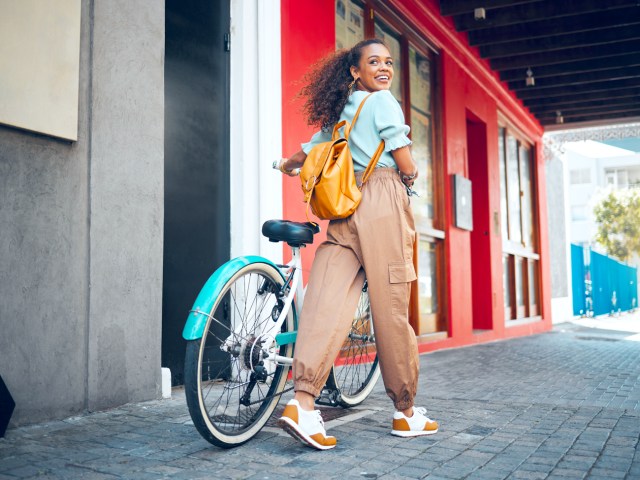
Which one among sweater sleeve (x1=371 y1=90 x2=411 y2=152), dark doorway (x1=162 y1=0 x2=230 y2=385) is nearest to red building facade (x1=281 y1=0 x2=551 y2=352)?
dark doorway (x1=162 y1=0 x2=230 y2=385)

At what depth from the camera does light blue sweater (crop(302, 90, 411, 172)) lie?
2.79 m

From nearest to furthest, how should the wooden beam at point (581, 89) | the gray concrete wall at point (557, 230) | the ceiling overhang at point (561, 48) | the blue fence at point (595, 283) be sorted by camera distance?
the ceiling overhang at point (561, 48)
the wooden beam at point (581, 89)
the gray concrete wall at point (557, 230)
the blue fence at point (595, 283)

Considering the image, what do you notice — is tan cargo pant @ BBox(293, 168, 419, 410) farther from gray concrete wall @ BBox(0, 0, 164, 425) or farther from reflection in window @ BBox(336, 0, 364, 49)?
reflection in window @ BBox(336, 0, 364, 49)

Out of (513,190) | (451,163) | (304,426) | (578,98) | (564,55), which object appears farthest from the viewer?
(513,190)

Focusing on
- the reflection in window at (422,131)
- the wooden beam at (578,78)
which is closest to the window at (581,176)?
the wooden beam at (578,78)

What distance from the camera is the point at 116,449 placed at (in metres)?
2.62

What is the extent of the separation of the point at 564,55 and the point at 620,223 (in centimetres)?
3054

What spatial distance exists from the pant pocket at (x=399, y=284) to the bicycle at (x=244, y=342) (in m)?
0.39

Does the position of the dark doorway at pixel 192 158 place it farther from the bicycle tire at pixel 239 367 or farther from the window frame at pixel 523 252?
the window frame at pixel 523 252

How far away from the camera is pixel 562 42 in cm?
864

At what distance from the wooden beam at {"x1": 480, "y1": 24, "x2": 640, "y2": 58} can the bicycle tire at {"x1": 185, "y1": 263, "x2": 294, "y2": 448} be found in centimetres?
720

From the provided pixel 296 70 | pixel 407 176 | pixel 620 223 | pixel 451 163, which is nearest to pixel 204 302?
pixel 407 176

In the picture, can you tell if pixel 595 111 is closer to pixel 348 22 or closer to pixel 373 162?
pixel 348 22

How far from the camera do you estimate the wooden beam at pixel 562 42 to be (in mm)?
8320
